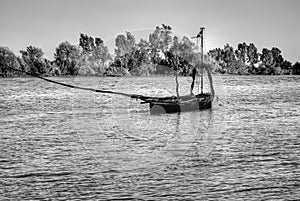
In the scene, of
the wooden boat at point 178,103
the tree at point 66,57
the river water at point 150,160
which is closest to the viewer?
the river water at point 150,160

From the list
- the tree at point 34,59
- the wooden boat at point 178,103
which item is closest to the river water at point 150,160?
the wooden boat at point 178,103

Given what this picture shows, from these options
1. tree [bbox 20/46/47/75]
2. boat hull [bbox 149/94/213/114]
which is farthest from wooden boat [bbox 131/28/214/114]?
tree [bbox 20/46/47/75]

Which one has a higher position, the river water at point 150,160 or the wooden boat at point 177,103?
the wooden boat at point 177,103

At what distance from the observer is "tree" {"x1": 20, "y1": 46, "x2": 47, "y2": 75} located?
505 feet

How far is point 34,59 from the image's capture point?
15675 cm

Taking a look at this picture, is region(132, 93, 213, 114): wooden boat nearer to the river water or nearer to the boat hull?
the boat hull

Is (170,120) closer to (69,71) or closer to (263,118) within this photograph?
(263,118)

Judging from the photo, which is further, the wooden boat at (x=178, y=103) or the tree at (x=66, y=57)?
the tree at (x=66, y=57)

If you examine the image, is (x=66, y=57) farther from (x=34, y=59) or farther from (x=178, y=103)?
(x=178, y=103)

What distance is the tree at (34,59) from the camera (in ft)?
505

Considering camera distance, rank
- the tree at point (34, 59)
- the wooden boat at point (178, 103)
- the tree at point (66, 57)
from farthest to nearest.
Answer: the tree at point (34, 59) → the tree at point (66, 57) → the wooden boat at point (178, 103)

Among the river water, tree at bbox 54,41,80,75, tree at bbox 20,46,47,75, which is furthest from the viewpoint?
tree at bbox 20,46,47,75

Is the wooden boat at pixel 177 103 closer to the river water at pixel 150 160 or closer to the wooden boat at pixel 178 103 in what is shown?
the wooden boat at pixel 178 103


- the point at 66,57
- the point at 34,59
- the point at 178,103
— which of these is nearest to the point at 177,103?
the point at 178,103
